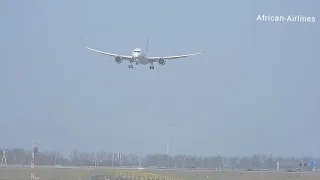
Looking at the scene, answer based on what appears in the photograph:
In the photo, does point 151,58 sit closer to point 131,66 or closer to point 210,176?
point 131,66

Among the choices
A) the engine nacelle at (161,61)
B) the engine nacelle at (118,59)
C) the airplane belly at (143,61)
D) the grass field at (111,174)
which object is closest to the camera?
the grass field at (111,174)

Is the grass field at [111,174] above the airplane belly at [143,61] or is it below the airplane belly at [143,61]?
below

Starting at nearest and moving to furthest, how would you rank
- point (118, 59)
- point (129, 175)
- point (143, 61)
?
1. point (129, 175)
2. point (118, 59)
3. point (143, 61)

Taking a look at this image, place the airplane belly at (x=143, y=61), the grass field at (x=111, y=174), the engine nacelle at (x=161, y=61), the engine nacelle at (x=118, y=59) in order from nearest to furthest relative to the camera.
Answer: the grass field at (x=111, y=174), the engine nacelle at (x=161, y=61), the engine nacelle at (x=118, y=59), the airplane belly at (x=143, y=61)

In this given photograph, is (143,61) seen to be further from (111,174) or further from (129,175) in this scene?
(129,175)

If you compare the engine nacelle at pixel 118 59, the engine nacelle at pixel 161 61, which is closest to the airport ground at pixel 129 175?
the engine nacelle at pixel 161 61

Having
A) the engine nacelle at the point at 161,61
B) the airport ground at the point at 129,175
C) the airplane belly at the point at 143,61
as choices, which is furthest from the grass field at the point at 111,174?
the airplane belly at the point at 143,61

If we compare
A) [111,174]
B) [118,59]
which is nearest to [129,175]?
[111,174]

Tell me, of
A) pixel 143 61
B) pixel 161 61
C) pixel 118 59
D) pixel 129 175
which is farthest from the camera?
pixel 143 61

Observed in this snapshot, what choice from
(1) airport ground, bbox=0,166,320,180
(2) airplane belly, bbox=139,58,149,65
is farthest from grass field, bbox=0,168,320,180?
(2) airplane belly, bbox=139,58,149,65

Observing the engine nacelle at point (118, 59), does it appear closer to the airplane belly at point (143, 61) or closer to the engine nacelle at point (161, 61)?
the airplane belly at point (143, 61)

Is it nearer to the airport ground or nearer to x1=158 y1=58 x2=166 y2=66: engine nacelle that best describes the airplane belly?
x1=158 y1=58 x2=166 y2=66: engine nacelle

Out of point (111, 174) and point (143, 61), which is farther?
point (143, 61)

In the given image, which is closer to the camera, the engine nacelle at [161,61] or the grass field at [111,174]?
the grass field at [111,174]
